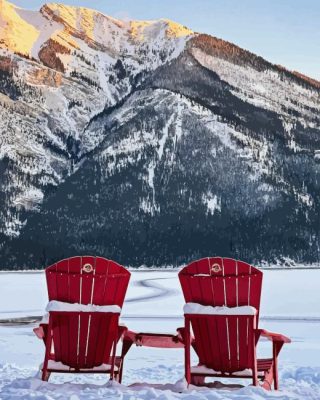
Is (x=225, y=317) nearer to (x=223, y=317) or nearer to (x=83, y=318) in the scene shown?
(x=223, y=317)

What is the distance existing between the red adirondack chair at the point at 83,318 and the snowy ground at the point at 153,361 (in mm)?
204

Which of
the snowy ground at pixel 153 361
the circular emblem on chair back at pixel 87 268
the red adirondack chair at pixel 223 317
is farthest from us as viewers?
the circular emblem on chair back at pixel 87 268

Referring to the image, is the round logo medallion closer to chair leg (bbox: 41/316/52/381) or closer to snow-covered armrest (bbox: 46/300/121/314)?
snow-covered armrest (bbox: 46/300/121/314)

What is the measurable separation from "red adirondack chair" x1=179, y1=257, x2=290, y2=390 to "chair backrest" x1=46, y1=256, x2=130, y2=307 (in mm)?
590

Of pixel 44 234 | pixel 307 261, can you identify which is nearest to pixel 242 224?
pixel 307 261

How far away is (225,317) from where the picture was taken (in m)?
6.95

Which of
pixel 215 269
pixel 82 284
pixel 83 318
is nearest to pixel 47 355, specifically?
pixel 83 318

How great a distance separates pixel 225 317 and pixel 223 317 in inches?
0.7

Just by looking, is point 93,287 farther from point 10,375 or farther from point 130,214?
point 130,214

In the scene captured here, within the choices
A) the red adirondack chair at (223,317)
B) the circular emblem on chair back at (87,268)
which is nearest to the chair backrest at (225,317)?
the red adirondack chair at (223,317)

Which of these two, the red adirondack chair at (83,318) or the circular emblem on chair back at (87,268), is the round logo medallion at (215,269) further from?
the circular emblem on chair back at (87,268)

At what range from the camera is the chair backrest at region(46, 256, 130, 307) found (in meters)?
7.12

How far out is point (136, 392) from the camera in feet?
21.7

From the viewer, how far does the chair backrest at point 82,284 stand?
7117 millimetres
